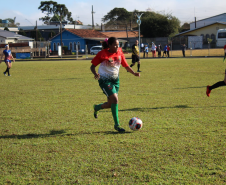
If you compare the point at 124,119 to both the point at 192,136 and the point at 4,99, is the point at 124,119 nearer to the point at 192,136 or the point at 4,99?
the point at 192,136

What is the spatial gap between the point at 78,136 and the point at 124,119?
5.52ft

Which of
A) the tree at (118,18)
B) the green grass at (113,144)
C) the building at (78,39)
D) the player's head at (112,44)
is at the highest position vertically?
the tree at (118,18)

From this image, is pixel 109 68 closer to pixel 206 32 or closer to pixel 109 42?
pixel 109 42

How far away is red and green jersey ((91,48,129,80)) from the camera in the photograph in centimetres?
606

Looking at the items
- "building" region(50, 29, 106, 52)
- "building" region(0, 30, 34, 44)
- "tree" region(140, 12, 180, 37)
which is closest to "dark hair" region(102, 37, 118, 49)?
"building" region(50, 29, 106, 52)

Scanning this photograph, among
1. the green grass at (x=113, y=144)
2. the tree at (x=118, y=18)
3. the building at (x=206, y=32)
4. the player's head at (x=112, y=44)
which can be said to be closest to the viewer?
the green grass at (x=113, y=144)

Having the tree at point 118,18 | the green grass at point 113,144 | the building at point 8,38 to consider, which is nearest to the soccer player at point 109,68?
the green grass at point 113,144

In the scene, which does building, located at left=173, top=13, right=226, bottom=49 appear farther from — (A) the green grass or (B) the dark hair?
(B) the dark hair

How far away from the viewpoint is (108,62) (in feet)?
20.0

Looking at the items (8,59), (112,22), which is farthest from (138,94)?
A: (112,22)

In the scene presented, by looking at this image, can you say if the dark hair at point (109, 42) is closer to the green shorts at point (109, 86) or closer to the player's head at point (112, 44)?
the player's head at point (112, 44)

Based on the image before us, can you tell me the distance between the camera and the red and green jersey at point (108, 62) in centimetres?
606

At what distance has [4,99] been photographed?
10953 mm

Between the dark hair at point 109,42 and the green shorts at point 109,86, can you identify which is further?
the green shorts at point 109,86
